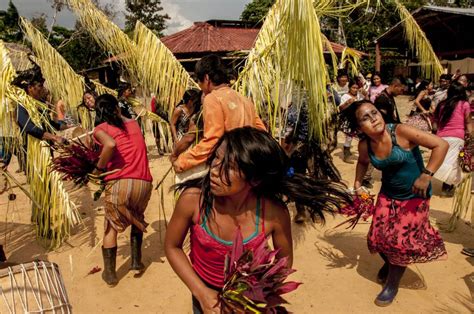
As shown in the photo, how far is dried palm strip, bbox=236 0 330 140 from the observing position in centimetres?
227

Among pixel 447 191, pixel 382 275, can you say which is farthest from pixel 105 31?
pixel 447 191

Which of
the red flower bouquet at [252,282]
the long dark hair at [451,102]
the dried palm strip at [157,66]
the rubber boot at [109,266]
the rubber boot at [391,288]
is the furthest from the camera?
the long dark hair at [451,102]

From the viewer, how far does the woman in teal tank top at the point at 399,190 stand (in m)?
2.96

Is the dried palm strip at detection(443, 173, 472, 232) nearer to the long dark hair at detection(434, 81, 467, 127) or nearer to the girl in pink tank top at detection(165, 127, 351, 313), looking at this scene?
the long dark hair at detection(434, 81, 467, 127)

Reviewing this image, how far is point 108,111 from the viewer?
344 centimetres

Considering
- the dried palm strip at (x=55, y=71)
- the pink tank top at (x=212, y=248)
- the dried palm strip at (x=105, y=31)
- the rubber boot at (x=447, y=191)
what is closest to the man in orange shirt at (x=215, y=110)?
the pink tank top at (x=212, y=248)

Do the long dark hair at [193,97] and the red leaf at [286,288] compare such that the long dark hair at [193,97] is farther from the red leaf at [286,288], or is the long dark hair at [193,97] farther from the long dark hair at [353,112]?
the red leaf at [286,288]

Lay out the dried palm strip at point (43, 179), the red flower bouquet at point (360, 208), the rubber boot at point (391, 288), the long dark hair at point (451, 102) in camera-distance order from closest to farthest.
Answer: the rubber boot at point (391, 288) < the red flower bouquet at point (360, 208) < the dried palm strip at point (43, 179) < the long dark hair at point (451, 102)

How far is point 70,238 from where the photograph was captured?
4688 millimetres

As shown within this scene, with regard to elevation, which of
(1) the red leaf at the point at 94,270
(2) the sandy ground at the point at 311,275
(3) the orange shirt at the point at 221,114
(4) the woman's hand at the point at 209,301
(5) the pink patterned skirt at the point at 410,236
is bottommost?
(2) the sandy ground at the point at 311,275

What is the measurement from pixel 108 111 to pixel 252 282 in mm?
2466

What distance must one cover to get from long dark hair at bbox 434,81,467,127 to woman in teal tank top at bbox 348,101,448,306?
8.17 ft

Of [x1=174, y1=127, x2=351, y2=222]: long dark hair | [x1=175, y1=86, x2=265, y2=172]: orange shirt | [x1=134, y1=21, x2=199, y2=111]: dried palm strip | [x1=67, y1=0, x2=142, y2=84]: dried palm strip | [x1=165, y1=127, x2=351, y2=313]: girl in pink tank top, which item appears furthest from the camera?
[x1=67, y1=0, x2=142, y2=84]: dried palm strip

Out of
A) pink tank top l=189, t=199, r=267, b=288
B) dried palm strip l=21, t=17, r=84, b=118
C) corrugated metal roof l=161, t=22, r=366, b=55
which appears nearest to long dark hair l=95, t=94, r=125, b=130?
pink tank top l=189, t=199, r=267, b=288
